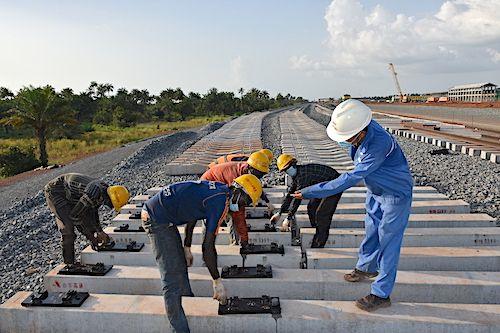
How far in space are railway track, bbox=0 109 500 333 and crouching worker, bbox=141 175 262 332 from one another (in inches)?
9.6

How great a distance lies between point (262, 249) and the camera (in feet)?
15.4

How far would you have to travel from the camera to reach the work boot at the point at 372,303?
352 cm

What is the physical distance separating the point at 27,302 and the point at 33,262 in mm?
1899

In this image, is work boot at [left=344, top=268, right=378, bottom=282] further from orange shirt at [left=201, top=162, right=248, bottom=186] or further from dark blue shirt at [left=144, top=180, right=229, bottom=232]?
orange shirt at [left=201, top=162, right=248, bottom=186]

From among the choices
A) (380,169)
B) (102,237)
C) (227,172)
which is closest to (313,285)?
(380,169)

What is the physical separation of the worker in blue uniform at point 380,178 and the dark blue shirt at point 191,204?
0.89 m

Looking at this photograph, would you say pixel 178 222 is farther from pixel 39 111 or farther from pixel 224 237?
pixel 39 111

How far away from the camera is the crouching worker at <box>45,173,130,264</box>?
4.27 meters

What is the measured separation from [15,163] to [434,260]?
18817mm

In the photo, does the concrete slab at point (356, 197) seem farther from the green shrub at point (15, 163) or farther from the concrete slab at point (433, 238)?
the green shrub at point (15, 163)

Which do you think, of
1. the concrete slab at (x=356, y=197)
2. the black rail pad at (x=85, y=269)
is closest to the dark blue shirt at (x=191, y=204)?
the black rail pad at (x=85, y=269)

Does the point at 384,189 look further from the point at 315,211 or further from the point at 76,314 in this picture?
the point at 76,314

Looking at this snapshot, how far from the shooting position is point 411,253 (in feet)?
15.4

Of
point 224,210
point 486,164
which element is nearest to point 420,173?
point 486,164
